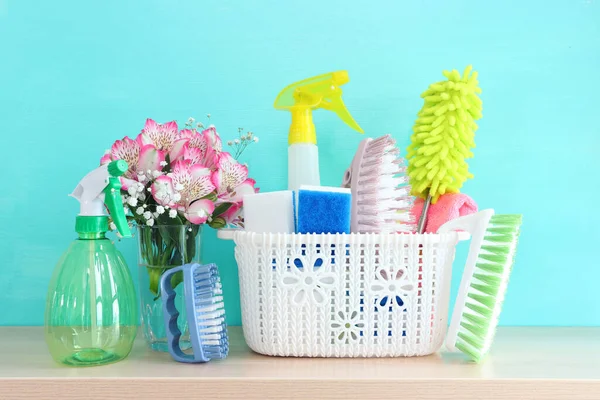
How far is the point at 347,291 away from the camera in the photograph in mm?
657

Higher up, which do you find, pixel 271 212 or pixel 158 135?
pixel 158 135

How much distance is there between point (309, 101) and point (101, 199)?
31 cm

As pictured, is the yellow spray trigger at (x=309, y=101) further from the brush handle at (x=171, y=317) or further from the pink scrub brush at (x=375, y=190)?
the brush handle at (x=171, y=317)

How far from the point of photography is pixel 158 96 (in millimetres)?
911

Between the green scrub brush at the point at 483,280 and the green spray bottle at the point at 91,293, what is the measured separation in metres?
0.40

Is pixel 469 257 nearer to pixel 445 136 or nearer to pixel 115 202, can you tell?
pixel 445 136

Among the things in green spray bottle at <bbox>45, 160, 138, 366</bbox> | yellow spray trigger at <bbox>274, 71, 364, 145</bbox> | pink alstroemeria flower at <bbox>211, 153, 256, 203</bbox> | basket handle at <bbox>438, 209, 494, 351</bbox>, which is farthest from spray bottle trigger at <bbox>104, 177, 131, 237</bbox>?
basket handle at <bbox>438, 209, 494, 351</bbox>

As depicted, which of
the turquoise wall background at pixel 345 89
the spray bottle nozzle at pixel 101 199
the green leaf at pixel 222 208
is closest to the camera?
the spray bottle nozzle at pixel 101 199

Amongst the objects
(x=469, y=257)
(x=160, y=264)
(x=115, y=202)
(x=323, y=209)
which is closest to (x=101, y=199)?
(x=115, y=202)

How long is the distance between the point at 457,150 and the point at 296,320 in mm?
339

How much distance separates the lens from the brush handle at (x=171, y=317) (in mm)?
646

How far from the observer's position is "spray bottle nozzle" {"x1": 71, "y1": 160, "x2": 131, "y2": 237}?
0.63m

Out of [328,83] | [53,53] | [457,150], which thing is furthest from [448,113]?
[53,53]

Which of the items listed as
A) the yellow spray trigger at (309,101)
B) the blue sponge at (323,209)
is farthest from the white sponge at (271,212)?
the yellow spray trigger at (309,101)
